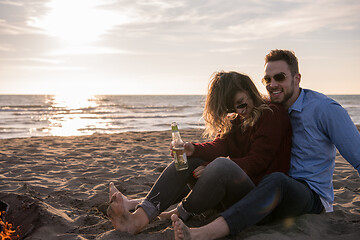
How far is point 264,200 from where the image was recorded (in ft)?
8.95

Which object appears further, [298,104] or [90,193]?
[90,193]

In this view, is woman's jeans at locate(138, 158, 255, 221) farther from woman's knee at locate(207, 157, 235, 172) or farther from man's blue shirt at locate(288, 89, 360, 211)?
man's blue shirt at locate(288, 89, 360, 211)

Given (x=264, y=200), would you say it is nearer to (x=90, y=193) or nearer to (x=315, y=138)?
(x=315, y=138)

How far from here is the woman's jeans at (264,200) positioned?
2.68 metres

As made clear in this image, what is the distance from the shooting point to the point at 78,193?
451 centimetres

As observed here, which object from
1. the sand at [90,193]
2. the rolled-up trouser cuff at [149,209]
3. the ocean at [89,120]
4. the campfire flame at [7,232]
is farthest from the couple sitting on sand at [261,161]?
the campfire flame at [7,232]

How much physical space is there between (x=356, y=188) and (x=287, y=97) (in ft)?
8.30

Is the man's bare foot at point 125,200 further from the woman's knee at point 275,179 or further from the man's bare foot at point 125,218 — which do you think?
the woman's knee at point 275,179

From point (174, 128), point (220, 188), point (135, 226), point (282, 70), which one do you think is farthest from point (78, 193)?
point (282, 70)

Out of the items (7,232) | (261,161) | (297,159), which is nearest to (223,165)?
(261,161)

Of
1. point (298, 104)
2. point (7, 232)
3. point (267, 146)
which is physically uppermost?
point (298, 104)

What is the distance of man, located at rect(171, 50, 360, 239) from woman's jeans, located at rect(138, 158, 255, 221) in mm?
182

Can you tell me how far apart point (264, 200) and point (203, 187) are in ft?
1.72

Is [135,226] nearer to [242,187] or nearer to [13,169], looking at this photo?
[242,187]
